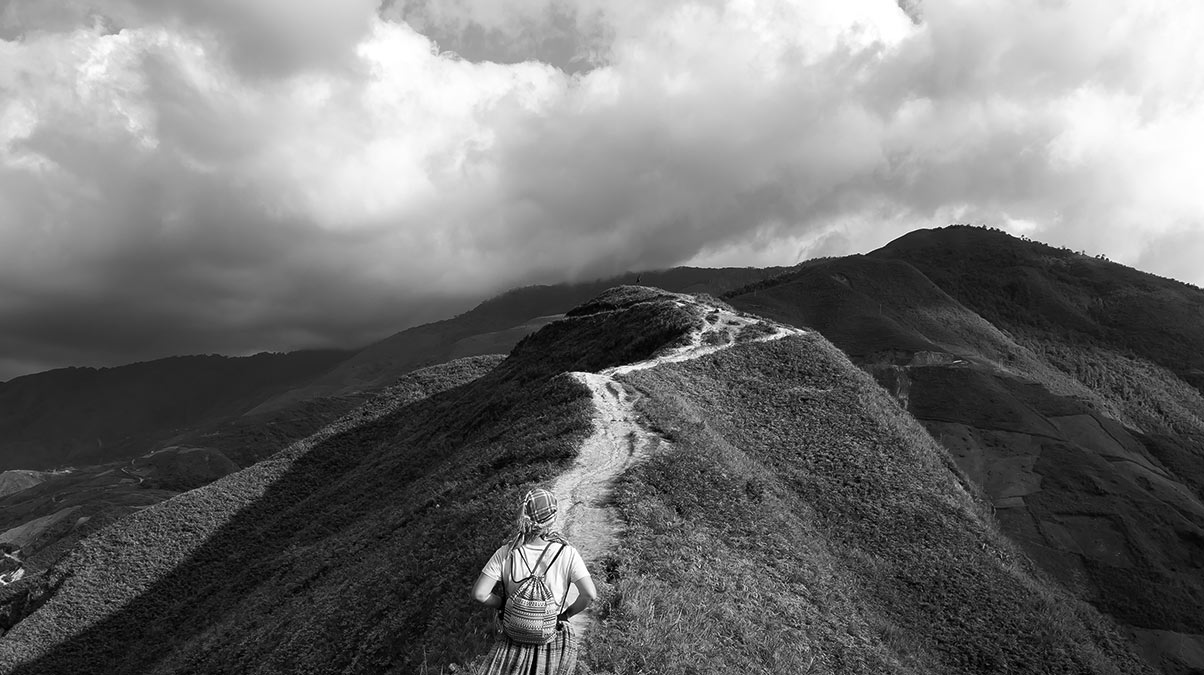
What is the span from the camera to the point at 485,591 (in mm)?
7453

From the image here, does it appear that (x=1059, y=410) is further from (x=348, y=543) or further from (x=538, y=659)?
(x=538, y=659)

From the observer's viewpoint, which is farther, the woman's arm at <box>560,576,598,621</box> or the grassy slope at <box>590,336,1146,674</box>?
the grassy slope at <box>590,336,1146,674</box>

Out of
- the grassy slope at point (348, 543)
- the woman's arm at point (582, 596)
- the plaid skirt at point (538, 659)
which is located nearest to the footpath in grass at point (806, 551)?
the plaid skirt at point (538, 659)

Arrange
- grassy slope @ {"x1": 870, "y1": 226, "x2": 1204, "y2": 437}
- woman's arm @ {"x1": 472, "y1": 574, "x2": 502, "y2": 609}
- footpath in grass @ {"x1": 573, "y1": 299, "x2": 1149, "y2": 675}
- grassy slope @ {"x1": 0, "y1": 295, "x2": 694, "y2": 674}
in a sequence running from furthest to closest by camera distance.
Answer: grassy slope @ {"x1": 870, "y1": 226, "x2": 1204, "y2": 437}
grassy slope @ {"x1": 0, "y1": 295, "x2": 694, "y2": 674}
footpath in grass @ {"x1": 573, "y1": 299, "x2": 1149, "y2": 675}
woman's arm @ {"x1": 472, "y1": 574, "x2": 502, "y2": 609}

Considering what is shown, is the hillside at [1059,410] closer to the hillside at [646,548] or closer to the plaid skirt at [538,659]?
the hillside at [646,548]

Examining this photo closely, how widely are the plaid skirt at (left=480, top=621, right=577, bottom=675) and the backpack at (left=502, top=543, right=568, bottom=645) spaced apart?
0.17 m

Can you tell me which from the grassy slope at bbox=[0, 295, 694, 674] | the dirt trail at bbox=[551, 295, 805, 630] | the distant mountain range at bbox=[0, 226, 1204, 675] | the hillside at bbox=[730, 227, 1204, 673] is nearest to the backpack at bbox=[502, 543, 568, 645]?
the dirt trail at bbox=[551, 295, 805, 630]

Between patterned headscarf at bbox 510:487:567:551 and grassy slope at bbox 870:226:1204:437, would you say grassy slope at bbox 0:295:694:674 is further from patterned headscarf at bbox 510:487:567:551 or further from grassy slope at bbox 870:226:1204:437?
grassy slope at bbox 870:226:1204:437

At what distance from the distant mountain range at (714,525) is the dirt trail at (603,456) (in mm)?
410

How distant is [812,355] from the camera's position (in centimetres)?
4478

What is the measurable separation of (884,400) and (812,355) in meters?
5.36

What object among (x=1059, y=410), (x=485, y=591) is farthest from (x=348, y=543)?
(x=1059, y=410)

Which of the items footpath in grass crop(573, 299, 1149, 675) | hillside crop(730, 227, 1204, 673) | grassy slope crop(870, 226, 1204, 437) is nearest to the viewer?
footpath in grass crop(573, 299, 1149, 675)

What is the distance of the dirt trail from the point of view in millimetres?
15305
